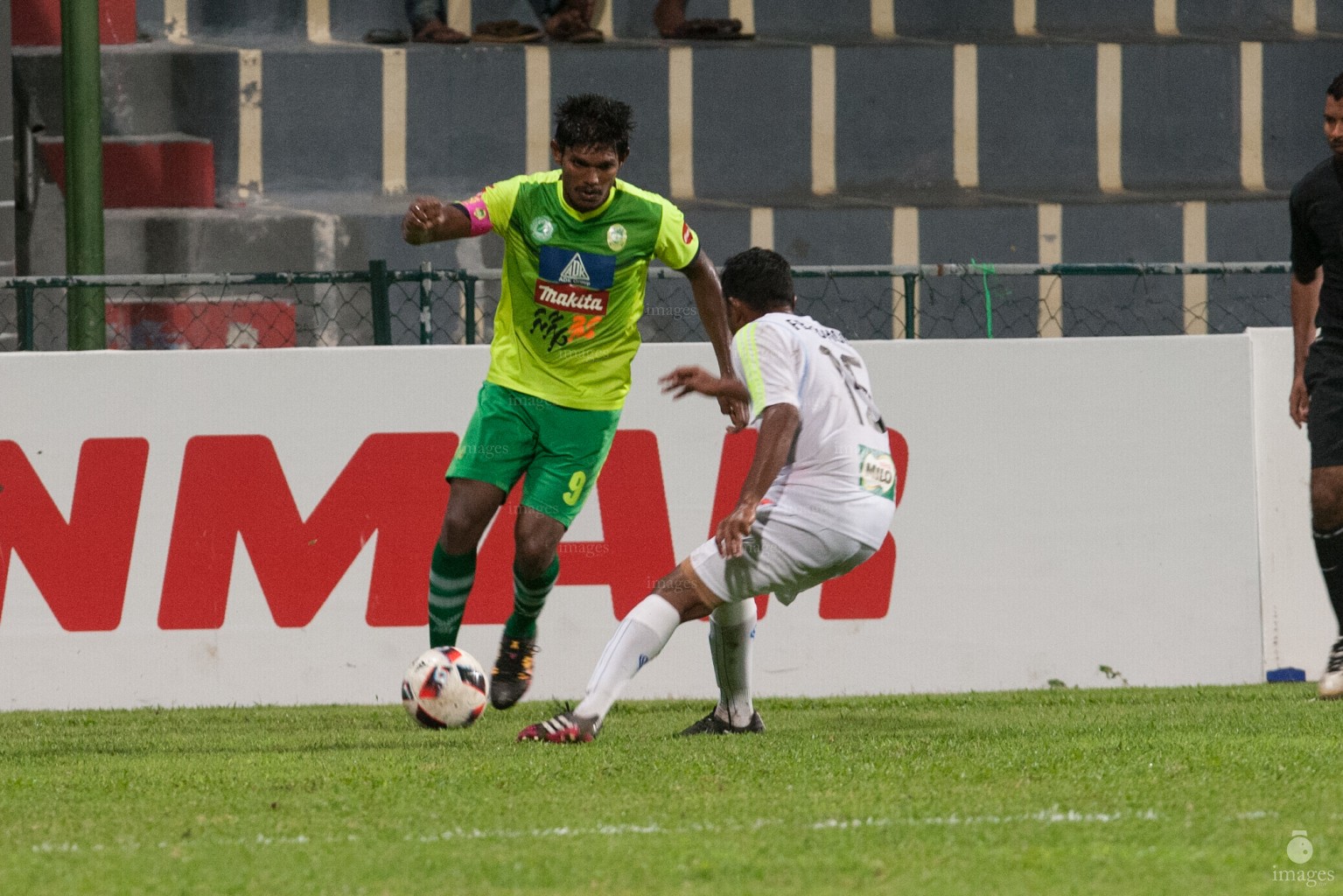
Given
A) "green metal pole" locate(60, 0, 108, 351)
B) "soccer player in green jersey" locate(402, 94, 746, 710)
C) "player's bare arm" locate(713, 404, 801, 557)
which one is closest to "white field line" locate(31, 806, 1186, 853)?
"player's bare arm" locate(713, 404, 801, 557)

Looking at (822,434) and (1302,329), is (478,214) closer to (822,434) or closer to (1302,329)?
(822,434)

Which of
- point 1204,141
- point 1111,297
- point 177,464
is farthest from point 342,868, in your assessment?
point 1204,141

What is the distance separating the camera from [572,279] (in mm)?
6570

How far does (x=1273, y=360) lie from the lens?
28.4ft

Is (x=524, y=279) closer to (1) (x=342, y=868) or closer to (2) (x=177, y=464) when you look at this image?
(2) (x=177, y=464)

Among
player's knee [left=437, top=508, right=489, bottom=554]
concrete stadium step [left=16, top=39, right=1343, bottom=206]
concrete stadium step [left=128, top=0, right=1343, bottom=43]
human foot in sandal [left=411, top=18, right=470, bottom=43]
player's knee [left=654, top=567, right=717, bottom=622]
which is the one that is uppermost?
concrete stadium step [left=128, top=0, right=1343, bottom=43]

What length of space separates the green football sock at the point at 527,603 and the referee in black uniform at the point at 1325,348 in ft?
9.18

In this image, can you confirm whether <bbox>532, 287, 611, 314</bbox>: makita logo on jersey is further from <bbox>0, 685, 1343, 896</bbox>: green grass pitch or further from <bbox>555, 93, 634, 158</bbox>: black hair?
<bbox>0, 685, 1343, 896</bbox>: green grass pitch

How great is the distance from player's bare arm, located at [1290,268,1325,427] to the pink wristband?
301 cm

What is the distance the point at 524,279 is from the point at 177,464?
2.42m

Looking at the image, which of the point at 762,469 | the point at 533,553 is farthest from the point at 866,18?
the point at 762,469

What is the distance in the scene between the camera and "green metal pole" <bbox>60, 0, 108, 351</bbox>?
31.5 ft

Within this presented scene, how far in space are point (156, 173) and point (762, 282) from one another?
8.90 metres

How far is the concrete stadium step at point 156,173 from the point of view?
13.8 m
